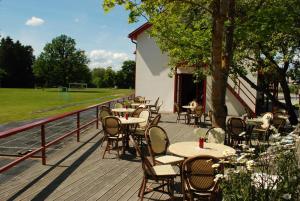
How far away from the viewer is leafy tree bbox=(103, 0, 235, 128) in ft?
26.1

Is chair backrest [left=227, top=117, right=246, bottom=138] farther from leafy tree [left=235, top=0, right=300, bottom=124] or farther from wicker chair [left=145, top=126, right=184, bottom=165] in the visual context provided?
wicker chair [left=145, top=126, right=184, bottom=165]

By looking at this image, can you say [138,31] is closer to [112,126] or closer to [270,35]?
[270,35]

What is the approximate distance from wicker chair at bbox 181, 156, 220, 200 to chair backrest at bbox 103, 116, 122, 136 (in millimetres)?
4142

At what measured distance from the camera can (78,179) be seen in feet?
22.6

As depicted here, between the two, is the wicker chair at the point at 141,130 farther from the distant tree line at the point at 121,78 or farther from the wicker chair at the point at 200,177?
the distant tree line at the point at 121,78

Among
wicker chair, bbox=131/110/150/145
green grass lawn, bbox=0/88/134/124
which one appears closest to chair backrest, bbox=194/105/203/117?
wicker chair, bbox=131/110/150/145

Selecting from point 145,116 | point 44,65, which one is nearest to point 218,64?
point 145,116

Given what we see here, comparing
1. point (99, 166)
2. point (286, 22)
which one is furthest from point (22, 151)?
point (286, 22)

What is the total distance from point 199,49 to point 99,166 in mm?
6052

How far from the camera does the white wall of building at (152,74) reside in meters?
21.6

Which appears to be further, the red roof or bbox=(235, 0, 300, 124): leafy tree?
the red roof

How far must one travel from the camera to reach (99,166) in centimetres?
794

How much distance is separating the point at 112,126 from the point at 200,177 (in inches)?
176

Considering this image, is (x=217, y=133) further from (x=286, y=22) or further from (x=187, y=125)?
(x=187, y=125)
